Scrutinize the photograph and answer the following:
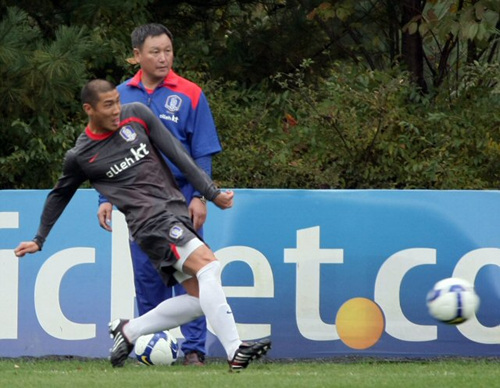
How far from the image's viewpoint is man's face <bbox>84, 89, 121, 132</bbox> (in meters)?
6.62

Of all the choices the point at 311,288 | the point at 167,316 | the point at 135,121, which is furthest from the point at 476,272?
the point at 135,121

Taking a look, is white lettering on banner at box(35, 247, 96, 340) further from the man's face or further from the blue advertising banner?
the man's face

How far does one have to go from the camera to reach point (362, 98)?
11.4 m

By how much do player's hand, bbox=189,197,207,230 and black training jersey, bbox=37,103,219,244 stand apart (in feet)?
1.63

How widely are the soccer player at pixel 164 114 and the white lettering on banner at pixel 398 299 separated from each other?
1.52 m

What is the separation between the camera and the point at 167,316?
6.81 metres

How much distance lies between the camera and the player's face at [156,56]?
738 cm

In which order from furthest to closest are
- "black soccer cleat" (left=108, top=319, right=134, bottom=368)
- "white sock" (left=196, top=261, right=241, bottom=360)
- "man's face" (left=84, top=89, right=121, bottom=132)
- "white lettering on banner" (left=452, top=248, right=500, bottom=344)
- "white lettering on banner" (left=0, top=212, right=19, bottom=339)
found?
"white lettering on banner" (left=0, top=212, right=19, bottom=339)
"white lettering on banner" (left=452, top=248, right=500, bottom=344)
"black soccer cleat" (left=108, top=319, right=134, bottom=368)
"man's face" (left=84, top=89, right=121, bottom=132)
"white sock" (left=196, top=261, right=241, bottom=360)

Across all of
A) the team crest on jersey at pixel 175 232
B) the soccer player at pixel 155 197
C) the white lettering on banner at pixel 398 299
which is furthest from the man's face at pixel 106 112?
the white lettering on banner at pixel 398 299

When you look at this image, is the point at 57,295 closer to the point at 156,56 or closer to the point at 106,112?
the point at 156,56

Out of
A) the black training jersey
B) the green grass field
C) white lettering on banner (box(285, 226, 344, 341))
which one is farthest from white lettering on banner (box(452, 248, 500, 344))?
the black training jersey

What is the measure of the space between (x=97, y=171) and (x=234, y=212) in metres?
1.83

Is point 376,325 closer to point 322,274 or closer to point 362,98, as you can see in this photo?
point 322,274

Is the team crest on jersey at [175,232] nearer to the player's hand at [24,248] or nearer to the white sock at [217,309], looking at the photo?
the white sock at [217,309]
